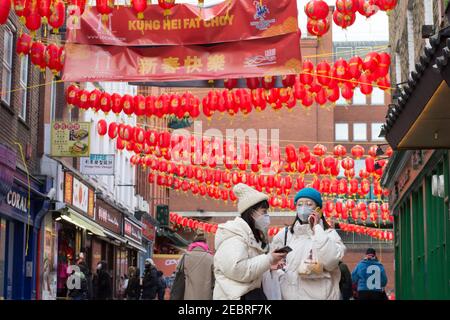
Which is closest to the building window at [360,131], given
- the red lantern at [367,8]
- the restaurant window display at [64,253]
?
the restaurant window display at [64,253]

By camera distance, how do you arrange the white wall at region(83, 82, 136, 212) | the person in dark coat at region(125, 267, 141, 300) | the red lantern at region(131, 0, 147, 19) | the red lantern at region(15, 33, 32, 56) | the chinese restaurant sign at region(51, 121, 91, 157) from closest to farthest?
1. the red lantern at region(131, 0, 147, 19)
2. the red lantern at region(15, 33, 32, 56)
3. the chinese restaurant sign at region(51, 121, 91, 157)
4. the person in dark coat at region(125, 267, 141, 300)
5. the white wall at region(83, 82, 136, 212)

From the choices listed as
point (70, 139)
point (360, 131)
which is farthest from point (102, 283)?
point (360, 131)

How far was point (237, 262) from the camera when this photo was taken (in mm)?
7121

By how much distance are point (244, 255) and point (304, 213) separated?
881 millimetres

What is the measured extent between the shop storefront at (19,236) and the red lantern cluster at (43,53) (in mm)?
2818

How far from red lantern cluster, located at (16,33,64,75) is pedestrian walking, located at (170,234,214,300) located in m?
7.92

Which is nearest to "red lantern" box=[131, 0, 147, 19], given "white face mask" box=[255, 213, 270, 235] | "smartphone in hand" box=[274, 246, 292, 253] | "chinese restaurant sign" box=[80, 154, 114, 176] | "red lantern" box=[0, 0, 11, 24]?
"red lantern" box=[0, 0, 11, 24]

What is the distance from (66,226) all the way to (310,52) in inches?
1611

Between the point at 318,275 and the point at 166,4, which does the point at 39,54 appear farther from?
the point at 318,275

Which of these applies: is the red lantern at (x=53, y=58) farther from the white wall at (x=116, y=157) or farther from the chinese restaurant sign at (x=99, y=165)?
the white wall at (x=116, y=157)

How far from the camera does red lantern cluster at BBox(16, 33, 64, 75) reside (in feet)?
60.0

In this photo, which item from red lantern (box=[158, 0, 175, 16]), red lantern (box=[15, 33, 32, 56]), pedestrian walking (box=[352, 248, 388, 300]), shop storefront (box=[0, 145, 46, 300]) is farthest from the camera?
shop storefront (box=[0, 145, 46, 300])

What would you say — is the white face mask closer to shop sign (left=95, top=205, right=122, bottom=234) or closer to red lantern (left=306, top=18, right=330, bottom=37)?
red lantern (left=306, top=18, right=330, bottom=37)

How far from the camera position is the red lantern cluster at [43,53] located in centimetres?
1830
